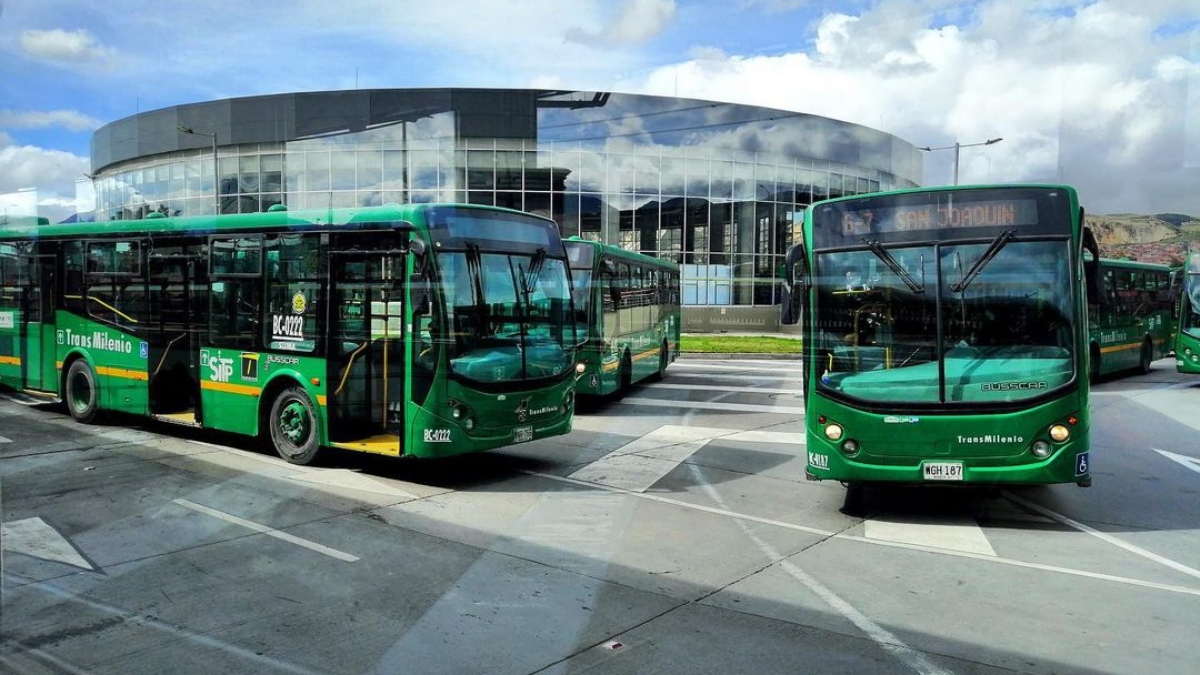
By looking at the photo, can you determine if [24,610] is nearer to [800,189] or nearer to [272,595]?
[272,595]

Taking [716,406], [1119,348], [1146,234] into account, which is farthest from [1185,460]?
[1119,348]

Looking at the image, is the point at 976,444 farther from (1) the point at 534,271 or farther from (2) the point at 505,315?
(1) the point at 534,271

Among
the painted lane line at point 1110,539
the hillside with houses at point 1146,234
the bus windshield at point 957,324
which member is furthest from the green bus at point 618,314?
the hillside with houses at point 1146,234

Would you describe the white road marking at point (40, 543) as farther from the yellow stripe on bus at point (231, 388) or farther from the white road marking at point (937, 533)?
the white road marking at point (937, 533)

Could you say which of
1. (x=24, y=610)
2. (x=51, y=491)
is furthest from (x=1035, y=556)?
(x=51, y=491)

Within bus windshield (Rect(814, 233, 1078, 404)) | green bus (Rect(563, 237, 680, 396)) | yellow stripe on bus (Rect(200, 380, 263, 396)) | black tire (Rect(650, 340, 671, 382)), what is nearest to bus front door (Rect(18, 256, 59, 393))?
yellow stripe on bus (Rect(200, 380, 263, 396))

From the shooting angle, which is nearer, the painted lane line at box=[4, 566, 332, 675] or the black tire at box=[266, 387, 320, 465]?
the painted lane line at box=[4, 566, 332, 675]

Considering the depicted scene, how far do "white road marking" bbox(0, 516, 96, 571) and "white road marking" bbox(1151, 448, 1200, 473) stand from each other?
11.7 m

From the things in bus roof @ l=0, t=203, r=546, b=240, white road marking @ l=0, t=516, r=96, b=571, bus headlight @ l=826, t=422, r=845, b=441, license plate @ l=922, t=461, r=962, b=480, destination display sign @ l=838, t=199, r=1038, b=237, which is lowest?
white road marking @ l=0, t=516, r=96, b=571

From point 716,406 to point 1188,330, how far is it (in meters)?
11.2

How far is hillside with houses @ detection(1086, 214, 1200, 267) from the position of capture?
32.4 feet

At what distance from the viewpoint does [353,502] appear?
800cm

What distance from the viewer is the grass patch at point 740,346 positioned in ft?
93.3

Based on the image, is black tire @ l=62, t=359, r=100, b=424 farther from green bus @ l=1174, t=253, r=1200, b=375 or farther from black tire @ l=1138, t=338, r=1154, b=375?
black tire @ l=1138, t=338, r=1154, b=375
